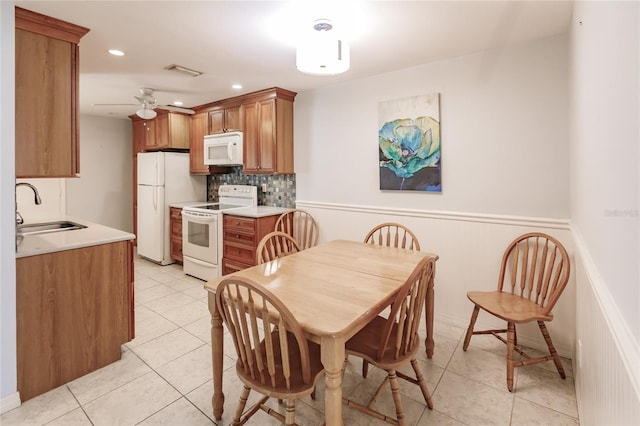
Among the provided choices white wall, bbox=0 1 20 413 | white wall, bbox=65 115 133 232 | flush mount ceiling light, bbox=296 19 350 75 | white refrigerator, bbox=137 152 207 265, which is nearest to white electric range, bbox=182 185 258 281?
white refrigerator, bbox=137 152 207 265

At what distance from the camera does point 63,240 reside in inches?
85.2

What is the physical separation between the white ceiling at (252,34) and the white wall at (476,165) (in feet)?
0.58

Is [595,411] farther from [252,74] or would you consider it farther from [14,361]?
[252,74]

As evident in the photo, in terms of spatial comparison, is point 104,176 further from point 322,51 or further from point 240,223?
point 322,51

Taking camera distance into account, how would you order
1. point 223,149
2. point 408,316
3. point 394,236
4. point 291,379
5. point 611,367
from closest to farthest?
point 611,367 < point 291,379 < point 408,316 < point 394,236 < point 223,149

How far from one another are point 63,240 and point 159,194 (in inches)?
101

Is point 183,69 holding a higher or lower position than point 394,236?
higher

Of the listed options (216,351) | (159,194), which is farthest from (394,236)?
(159,194)

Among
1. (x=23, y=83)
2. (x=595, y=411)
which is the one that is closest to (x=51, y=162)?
(x=23, y=83)

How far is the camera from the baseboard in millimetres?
1805

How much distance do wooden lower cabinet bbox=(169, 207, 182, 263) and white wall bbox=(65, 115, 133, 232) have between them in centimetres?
173

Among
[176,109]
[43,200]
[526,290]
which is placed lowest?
[526,290]

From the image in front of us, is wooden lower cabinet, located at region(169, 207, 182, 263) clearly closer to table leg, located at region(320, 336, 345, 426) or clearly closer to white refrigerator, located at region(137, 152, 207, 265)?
white refrigerator, located at region(137, 152, 207, 265)

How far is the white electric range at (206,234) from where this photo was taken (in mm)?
3916
